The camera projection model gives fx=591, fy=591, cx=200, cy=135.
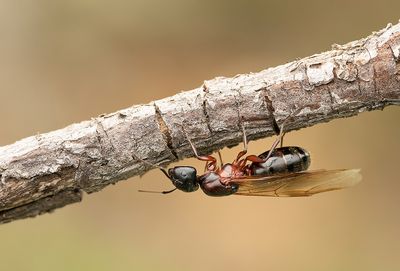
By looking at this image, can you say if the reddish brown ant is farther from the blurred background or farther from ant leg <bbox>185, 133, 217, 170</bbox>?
the blurred background

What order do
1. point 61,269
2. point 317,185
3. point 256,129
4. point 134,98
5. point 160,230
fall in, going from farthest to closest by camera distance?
point 134,98, point 160,230, point 61,269, point 317,185, point 256,129

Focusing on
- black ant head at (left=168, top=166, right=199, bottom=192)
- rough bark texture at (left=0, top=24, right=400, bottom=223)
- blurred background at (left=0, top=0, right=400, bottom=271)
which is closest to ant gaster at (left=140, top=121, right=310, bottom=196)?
black ant head at (left=168, top=166, right=199, bottom=192)

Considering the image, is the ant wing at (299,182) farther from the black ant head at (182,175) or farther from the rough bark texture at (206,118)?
the rough bark texture at (206,118)

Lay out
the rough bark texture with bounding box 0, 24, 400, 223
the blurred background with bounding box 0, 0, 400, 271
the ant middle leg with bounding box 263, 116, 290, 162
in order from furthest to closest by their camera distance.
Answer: the blurred background with bounding box 0, 0, 400, 271 < the ant middle leg with bounding box 263, 116, 290, 162 < the rough bark texture with bounding box 0, 24, 400, 223

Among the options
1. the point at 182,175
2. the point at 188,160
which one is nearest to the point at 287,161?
the point at 182,175

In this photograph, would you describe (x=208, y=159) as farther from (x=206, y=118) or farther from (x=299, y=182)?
(x=299, y=182)

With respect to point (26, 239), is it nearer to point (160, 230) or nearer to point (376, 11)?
point (160, 230)

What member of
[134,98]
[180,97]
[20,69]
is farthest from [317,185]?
[20,69]

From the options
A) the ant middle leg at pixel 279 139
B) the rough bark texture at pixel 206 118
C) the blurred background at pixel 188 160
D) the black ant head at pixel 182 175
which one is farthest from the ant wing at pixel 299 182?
the blurred background at pixel 188 160
